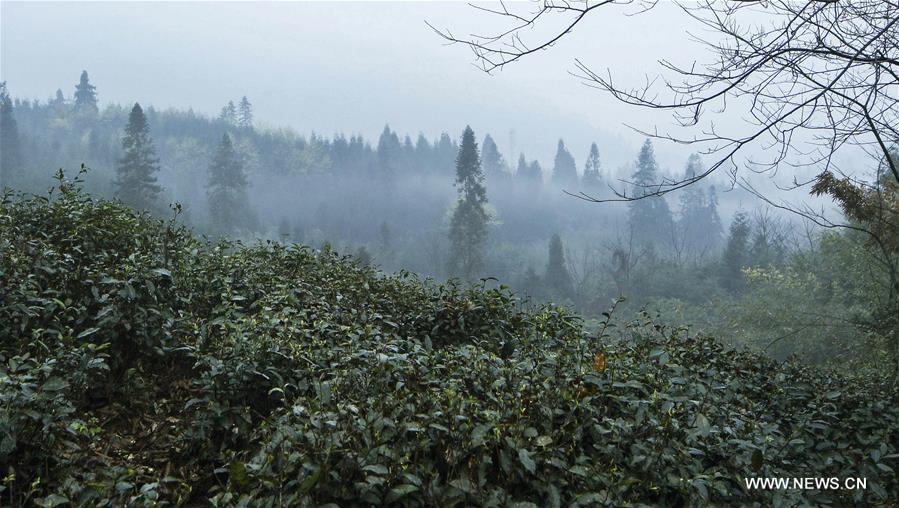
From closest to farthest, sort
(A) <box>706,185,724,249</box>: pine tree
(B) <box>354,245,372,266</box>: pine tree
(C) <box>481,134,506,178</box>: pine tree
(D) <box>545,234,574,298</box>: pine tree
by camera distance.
A: (B) <box>354,245,372,266</box>: pine tree, (D) <box>545,234,574,298</box>: pine tree, (A) <box>706,185,724,249</box>: pine tree, (C) <box>481,134,506,178</box>: pine tree

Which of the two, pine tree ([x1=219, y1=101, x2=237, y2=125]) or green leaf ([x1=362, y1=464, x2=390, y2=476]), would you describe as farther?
pine tree ([x1=219, y1=101, x2=237, y2=125])

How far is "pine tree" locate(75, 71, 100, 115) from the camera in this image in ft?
284

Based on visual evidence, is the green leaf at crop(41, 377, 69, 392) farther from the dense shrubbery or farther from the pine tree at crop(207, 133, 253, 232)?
the pine tree at crop(207, 133, 253, 232)

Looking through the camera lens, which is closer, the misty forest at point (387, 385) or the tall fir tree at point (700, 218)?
the misty forest at point (387, 385)

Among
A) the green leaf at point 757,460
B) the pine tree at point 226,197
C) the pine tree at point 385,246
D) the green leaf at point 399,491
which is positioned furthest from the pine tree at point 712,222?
the green leaf at point 399,491

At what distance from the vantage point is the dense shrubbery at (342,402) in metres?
2.67

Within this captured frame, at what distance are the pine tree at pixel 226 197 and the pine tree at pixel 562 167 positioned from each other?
5841 centimetres

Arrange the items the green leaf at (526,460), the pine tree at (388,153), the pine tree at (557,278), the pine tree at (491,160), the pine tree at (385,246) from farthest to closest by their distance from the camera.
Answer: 1. the pine tree at (491,160)
2. the pine tree at (388,153)
3. the pine tree at (385,246)
4. the pine tree at (557,278)
5. the green leaf at (526,460)

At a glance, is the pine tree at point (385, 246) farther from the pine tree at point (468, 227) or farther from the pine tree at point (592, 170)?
the pine tree at point (592, 170)

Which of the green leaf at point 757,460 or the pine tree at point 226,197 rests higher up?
the green leaf at point 757,460

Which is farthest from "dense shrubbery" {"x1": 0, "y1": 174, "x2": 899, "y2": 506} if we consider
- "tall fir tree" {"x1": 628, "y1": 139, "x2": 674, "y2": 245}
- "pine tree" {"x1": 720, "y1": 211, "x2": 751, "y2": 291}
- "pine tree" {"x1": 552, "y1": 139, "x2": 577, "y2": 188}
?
"pine tree" {"x1": 552, "y1": 139, "x2": 577, "y2": 188}

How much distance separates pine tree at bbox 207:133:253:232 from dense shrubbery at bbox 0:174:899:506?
5291 centimetres

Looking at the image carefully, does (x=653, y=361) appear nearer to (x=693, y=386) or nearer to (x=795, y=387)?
(x=693, y=386)

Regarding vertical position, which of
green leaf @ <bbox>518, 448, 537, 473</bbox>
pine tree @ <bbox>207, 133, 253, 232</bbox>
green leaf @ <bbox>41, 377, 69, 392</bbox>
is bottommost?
pine tree @ <bbox>207, 133, 253, 232</bbox>
